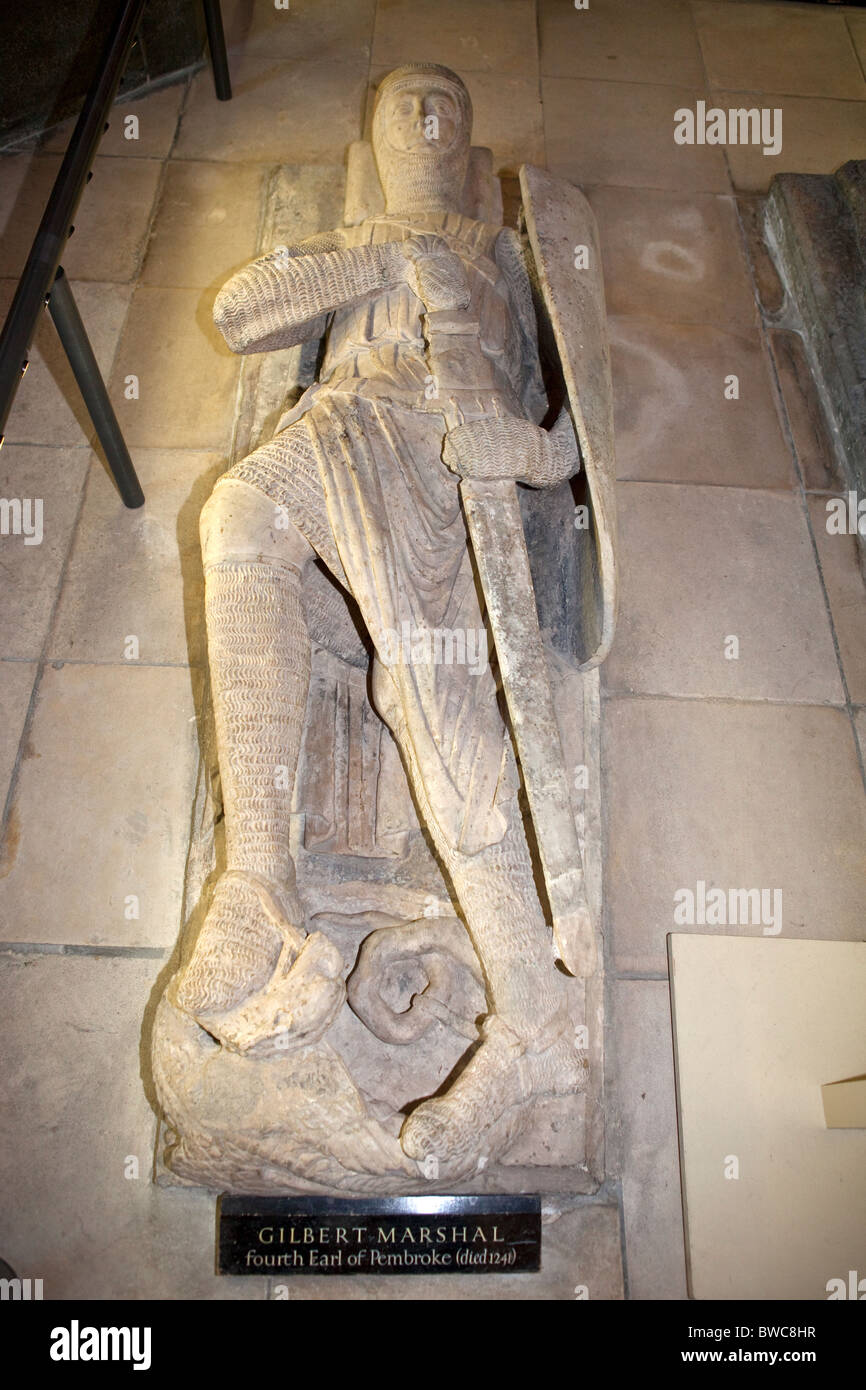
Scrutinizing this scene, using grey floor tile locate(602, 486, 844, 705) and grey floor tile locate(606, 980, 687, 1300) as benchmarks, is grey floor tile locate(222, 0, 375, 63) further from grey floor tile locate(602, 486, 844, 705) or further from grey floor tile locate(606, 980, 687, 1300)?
grey floor tile locate(606, 980, 687, 1300)

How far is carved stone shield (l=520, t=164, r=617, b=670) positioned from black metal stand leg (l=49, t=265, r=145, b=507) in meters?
1.33

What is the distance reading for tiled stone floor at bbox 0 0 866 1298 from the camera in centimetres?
238

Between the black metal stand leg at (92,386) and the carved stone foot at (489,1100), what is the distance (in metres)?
2.10

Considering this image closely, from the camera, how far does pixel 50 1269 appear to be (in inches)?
86.5

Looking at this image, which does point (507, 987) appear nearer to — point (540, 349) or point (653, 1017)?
point (653, 1017)

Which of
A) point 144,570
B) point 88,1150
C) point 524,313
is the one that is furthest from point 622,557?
point 88,1150

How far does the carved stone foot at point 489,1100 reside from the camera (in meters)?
1.89

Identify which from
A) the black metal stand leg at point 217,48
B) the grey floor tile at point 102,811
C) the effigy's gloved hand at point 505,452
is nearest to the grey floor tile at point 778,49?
the black metal stand leg at point 217,48

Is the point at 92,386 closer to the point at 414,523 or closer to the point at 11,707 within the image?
the point at 11,707

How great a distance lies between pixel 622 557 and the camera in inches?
130

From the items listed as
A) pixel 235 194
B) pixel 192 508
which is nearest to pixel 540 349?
pixel 192 508

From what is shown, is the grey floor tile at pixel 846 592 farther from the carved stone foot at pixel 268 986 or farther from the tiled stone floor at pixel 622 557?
the carved stone foot at pixel 268 986

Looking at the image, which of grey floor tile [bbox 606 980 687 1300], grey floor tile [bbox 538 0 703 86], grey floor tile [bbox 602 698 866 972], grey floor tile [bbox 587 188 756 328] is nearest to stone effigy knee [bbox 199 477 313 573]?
grey floor tile [bbox 602 698 866 972]

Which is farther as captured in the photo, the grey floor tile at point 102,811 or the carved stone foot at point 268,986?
the grey floor tile at point 102,811
